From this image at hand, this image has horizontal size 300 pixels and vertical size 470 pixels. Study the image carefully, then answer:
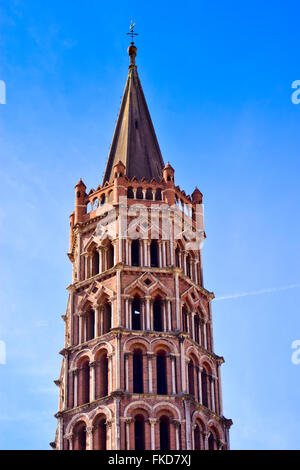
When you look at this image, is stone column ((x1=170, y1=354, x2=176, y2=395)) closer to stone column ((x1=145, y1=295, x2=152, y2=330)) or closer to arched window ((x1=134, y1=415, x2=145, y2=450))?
stone column ((x1=145, y1=295, x2=152, y2=330))

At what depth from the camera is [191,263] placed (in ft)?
267

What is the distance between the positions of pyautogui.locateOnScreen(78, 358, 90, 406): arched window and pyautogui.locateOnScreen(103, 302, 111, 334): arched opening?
237 centimetres

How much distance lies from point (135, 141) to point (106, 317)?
16.1m

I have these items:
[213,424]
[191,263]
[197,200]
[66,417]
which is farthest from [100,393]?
[197,200]

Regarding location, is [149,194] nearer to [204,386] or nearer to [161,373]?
[161,373]

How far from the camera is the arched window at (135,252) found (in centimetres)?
7912

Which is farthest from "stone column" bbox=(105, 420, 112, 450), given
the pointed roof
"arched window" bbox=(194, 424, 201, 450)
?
the pointed roof

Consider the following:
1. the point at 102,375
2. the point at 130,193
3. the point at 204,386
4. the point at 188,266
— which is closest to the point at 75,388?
the point at 102,375

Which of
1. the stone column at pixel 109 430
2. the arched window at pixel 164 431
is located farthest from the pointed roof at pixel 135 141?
the stone column at pixel 109 430

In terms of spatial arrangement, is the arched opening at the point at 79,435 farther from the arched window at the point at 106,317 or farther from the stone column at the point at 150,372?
the arched window at the point at 106,317

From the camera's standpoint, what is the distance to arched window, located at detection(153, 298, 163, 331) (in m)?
76.1

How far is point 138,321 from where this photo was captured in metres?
75.9
